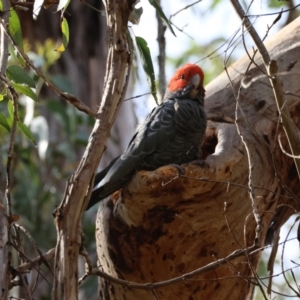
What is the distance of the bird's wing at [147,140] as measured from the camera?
2.19 m

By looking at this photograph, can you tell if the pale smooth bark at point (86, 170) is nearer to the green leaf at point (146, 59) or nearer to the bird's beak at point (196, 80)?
the green leaf at point (146, 59)

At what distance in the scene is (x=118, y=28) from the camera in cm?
150

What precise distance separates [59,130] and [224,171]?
114 inches

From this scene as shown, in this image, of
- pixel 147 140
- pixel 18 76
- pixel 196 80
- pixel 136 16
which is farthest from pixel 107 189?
pixel 196 80

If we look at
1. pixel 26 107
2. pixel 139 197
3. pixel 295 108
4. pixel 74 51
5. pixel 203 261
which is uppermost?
pixel 74 51

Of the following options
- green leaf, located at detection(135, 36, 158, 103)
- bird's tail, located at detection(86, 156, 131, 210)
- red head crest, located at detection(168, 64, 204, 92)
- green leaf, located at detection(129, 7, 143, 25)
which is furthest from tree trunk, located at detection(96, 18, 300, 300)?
red head crest, located at detection(168, 64, 204, 92)

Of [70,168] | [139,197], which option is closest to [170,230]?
[139,197]

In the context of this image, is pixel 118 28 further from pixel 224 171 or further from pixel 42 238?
pixel 42 238

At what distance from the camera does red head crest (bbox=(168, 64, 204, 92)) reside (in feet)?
8.96

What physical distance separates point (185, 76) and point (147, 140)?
1.78 feet

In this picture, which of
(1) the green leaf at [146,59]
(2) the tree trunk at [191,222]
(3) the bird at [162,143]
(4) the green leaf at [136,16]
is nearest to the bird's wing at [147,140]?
(3) the bird at [162,143]

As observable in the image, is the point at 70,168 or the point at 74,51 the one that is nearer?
the point at 70,168

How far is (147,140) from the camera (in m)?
2.36

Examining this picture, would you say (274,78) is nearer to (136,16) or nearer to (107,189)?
(136,16)
